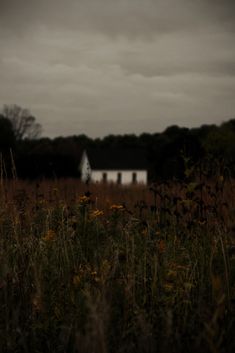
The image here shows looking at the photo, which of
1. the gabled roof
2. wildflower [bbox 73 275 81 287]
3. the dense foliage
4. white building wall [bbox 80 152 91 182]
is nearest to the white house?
the gabled roof

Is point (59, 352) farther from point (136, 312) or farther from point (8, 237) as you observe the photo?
point (8, 237)

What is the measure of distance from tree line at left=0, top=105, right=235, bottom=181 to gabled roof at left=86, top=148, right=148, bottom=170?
1.09m

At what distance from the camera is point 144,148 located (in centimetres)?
6994

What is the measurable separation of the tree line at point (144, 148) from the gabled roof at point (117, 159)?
1088mm

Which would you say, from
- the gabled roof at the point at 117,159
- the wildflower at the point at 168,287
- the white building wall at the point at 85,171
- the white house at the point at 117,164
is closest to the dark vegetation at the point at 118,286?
the wildflower at the point at 168,287

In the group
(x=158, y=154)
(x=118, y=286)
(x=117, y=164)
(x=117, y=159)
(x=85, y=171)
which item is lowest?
(x=118, y=286)

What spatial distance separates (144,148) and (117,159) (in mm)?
7111

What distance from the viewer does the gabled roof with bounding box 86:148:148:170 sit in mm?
62875

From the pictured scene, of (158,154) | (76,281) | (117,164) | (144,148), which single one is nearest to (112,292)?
(76,281)

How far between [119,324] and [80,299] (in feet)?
0.90

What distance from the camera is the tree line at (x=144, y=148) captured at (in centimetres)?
568

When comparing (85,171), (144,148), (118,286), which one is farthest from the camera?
(144,148)

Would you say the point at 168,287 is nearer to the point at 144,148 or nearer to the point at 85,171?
the point at 85,171

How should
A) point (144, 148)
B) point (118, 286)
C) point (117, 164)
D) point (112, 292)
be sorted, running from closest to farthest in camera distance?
point (112, 292), point (118, 286), point (117, 164), point (144, 148)
